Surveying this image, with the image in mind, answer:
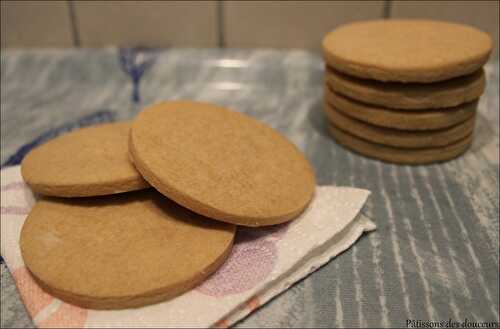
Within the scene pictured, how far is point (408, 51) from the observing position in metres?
0.62

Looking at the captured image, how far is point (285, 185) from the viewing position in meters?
0.53

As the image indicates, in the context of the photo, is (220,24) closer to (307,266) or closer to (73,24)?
(73,24)

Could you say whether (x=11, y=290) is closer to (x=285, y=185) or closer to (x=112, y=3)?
(x=285, y=185)

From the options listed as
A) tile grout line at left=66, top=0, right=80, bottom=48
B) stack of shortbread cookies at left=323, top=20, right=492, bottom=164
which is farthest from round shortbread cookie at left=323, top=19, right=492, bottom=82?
tile grout line at left=66, top=0, right=80, bottom=48

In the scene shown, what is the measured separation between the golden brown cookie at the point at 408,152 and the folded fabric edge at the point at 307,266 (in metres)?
0.14

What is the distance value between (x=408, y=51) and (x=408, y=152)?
0.44 ft

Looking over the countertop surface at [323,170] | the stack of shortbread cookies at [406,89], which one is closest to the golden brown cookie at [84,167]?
the countertop surface at [323,170]

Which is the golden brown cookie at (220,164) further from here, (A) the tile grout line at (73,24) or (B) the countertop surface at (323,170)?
(A) the tile grout line at (73,24)

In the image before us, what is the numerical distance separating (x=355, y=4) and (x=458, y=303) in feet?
1.82

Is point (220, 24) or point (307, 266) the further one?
point (220, 24)

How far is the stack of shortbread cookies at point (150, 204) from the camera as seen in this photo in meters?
0.42

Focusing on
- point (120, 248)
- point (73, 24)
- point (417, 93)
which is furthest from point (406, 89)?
point (73, 24)

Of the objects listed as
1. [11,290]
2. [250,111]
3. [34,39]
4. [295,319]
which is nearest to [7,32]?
[34,39]

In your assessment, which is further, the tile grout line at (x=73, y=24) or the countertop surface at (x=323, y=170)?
the tile grout line at (x=73, y=24)
